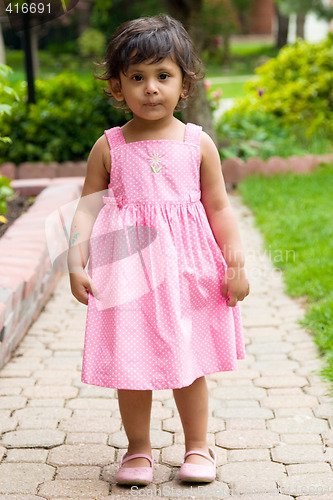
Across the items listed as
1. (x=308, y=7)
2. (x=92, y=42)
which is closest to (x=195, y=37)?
(x=308, y=7)

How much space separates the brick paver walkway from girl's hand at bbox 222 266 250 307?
24.7 inches

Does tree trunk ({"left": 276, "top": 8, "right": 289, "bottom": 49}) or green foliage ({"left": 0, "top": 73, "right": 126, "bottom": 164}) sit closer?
green foliage ({"left": 0, "top": 73, "right": 126, "bottom": 164})

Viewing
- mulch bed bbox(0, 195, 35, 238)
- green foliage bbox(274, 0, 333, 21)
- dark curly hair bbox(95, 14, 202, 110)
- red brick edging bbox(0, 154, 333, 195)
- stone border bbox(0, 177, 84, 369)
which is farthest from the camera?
green foliage bbox(274, 0, 333, 21)

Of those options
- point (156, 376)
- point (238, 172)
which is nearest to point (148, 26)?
point (156, 376)

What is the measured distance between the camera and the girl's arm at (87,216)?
7.74 feet

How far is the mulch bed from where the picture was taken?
5.34m

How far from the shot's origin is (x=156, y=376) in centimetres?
229

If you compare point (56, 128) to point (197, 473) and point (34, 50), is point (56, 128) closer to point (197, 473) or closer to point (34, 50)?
point (197, 473)

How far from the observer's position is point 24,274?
3.81m

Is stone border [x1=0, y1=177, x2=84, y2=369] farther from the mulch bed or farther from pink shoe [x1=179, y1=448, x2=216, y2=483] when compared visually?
pink shoe [x1=179, y1=448, x2=216, y2=483]

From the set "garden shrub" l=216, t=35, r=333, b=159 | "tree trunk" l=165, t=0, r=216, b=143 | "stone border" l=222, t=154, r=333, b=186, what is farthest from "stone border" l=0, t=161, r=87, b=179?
"garden shrub" l=216, t=35, r=333, b=159

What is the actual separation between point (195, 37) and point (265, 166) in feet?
5.13

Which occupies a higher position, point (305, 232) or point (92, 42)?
point (92, 42)

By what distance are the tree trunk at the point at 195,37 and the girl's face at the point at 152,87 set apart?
5405 mm
